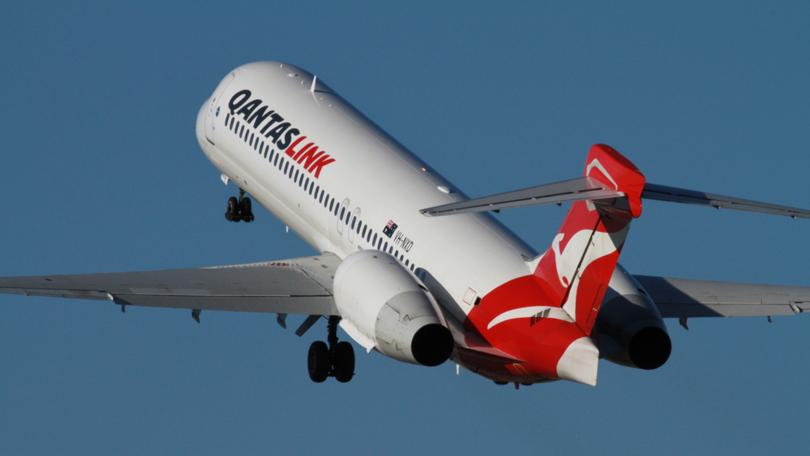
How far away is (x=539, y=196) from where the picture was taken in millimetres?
44938

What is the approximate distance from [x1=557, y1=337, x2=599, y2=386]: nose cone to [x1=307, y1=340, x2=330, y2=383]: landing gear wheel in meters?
7.92

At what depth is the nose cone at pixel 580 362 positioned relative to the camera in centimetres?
4700

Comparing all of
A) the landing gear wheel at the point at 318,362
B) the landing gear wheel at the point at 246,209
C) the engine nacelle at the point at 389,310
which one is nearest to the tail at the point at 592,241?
the engine nacelle at the point at 389,310

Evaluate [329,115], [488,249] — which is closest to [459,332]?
[488,249]

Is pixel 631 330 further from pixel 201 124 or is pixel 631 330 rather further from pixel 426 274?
pixel 201 124

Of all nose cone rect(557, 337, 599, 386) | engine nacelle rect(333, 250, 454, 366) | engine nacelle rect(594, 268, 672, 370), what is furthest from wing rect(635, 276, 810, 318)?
engine nacelle rect(333, 250, 454, 366)

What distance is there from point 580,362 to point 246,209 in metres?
18.0

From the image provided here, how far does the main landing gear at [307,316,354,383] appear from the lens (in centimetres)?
5431

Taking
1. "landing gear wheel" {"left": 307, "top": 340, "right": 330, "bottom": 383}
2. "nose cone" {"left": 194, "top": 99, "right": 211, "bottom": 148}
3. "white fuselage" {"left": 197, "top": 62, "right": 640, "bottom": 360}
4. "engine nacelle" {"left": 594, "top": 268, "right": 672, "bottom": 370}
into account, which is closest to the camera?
"engine nacelle" {"left": 594, "top": 268, "right": 672, "bottom": 370}

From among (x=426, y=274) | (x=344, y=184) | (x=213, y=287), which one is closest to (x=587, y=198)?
(x=426, y=274)

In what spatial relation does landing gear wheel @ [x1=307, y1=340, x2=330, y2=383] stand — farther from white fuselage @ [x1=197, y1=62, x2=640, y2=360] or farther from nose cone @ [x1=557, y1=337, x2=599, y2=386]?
nose cone @ [x1=557, y1=337, x2=599, y2=386]

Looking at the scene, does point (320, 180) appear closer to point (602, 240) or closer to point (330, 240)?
point (330, 240)

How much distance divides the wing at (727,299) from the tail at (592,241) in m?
4.77

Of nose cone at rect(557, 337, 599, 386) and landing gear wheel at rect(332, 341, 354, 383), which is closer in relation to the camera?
nose cone at rect(557, 337, 599, 386)
